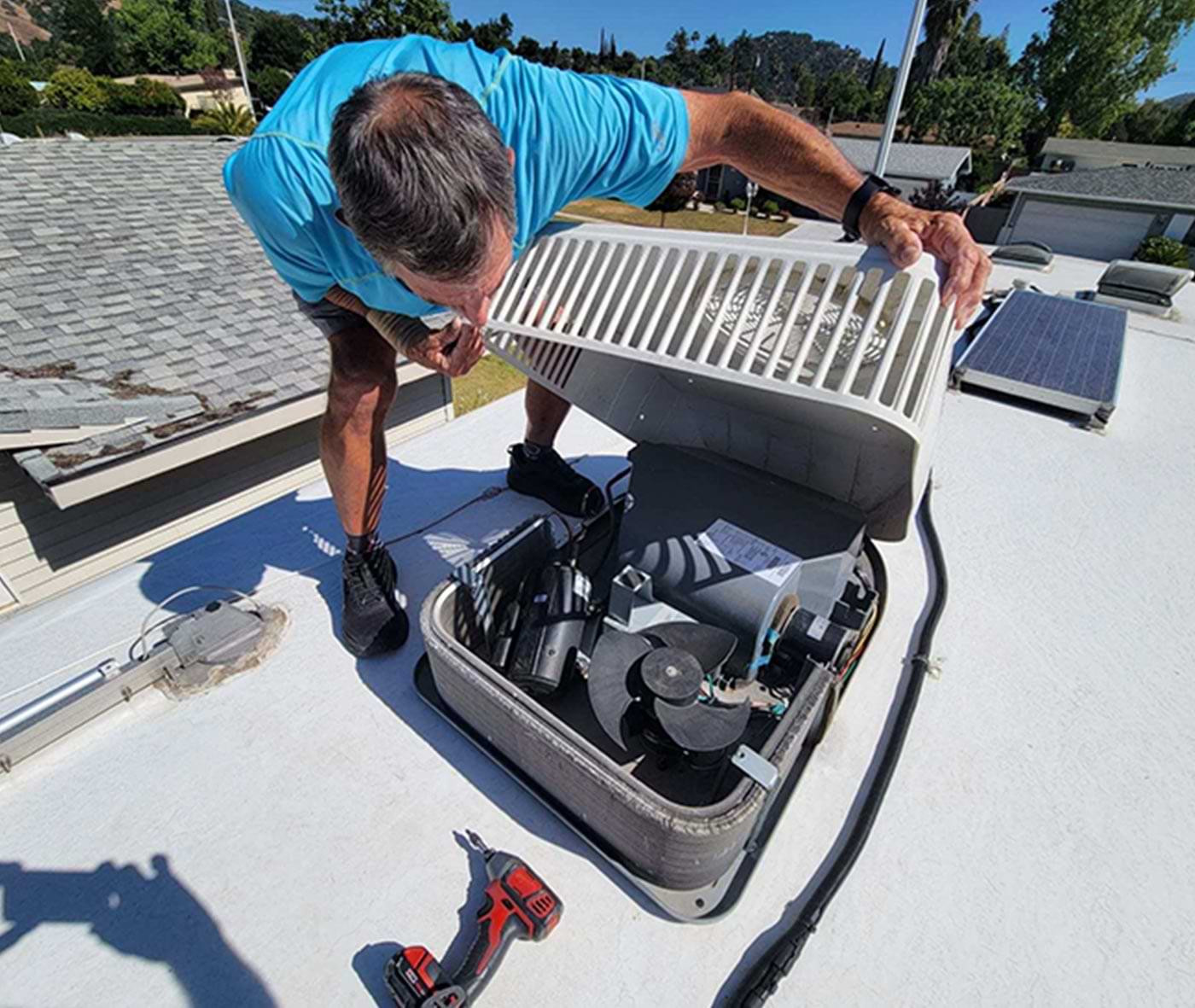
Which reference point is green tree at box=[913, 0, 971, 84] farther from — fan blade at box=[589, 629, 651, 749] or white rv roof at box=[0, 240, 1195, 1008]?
fan blade at box=[589, 629, 651, 749]

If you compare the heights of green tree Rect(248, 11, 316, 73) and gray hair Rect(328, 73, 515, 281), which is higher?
green tree Rect(248, 11, 316, 73)

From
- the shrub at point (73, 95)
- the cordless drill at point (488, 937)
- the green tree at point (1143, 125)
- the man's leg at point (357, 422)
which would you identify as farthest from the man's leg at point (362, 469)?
the green tree at point (1143, 125)

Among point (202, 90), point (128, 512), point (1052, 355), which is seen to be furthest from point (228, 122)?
point (1052, 355)

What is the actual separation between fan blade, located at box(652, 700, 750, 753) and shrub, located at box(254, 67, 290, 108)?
4140cm

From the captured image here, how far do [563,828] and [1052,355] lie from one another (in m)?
3.95

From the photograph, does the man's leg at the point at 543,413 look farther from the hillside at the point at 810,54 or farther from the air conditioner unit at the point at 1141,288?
the hillside at the point at 810,54

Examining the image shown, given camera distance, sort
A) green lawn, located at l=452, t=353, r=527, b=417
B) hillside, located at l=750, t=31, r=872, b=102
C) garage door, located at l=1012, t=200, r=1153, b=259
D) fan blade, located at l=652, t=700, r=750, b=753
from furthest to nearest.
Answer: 1. hillside, located at l=750, t=31, r=872, b=102
2. garage door, located at l=1012, t=200, r=1153, b=259
3. green lawn, located at l=452, t=353, r=527, b=417
4. fan blade, located at l=652, t=700, r=750, b=753

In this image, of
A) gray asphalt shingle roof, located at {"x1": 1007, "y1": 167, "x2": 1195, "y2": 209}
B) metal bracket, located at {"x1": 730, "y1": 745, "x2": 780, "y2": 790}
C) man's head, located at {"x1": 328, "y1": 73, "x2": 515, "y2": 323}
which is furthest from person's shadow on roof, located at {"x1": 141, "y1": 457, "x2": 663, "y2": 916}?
gray asphalt shingle roof, located at {"x1": 1007, "y1": 167, "x2": 1195, "y2": 209}

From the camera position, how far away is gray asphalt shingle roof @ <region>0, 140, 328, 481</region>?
3.34 meters

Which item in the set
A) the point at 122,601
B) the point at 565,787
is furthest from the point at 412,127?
the point at 122,601

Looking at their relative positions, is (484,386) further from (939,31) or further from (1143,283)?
(939,31)

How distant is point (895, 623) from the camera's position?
189 cm

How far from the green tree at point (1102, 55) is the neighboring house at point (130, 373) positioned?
36.6 meters

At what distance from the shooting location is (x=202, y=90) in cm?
3425
